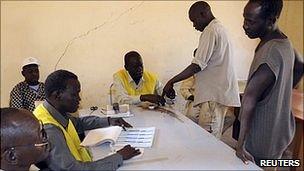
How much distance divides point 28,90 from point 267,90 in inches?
83.4

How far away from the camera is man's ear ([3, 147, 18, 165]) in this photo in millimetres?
1056

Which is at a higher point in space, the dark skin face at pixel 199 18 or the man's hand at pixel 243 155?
the dark skin face at pixel 199 18

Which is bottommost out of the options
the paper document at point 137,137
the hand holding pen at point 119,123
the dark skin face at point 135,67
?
the paper document at point 137,137

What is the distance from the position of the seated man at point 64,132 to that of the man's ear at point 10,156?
0.76 ft

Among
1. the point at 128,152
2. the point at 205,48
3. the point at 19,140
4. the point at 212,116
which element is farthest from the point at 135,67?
Answer: the point at 19,140

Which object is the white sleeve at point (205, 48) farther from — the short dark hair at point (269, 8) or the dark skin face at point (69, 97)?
the dark skin face at point (69, 97)

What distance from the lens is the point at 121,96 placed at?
2645 millimetres

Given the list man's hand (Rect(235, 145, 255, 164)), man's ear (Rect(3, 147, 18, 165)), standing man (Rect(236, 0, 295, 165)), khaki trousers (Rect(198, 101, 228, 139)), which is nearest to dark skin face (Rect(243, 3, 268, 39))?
standing man (Rect(236, 0, 295, 165))

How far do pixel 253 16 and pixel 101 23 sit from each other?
2066 mm

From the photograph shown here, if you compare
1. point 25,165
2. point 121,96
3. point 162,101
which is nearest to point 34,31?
point 121,96

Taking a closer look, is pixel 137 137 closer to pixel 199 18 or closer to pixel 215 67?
pixel 215 67

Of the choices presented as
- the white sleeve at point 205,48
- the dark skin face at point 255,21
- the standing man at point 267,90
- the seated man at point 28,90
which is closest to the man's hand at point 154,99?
the white sleeve at point 205,48

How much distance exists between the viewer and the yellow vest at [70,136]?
4.76 ft

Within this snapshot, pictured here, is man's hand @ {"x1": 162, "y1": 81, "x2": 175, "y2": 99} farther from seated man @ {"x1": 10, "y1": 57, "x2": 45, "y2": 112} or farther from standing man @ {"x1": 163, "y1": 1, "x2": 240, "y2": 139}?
seated man @ {"x1": 10, "y1": 57, "x2": 45, "y2": 112}
